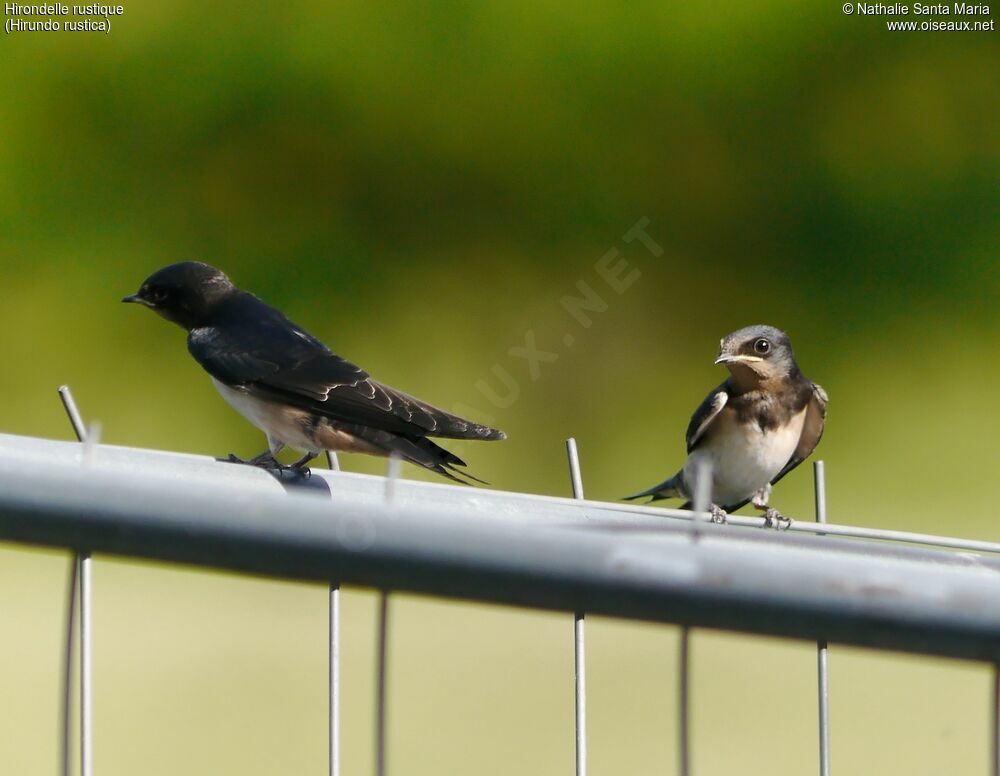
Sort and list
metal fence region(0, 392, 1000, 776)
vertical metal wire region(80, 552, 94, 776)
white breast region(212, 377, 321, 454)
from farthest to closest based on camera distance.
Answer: white breast region(212, 377, 321, 454) → vertical metal wire region(80, 552, 94, 776) → metal fence region(0, 392, 1000, 776)

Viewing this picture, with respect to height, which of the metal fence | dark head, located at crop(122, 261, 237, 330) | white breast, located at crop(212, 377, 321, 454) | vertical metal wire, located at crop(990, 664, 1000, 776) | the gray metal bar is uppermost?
dark head, located at crop(122, 261, 237, 330)

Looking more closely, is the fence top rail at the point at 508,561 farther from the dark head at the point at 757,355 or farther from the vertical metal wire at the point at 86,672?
the dark head at the point at 757,355

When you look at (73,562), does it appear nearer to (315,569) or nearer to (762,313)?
(315,569)

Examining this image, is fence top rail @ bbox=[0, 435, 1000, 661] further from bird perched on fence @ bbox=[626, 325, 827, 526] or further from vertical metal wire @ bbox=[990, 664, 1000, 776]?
bird perched on fence @ bbox=[626, 325, 827, 526]

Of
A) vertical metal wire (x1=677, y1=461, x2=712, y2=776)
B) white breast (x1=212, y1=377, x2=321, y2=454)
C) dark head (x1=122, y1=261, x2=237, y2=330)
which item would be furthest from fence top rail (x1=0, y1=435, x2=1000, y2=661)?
dark head (x1=122, y1=261, x2=237, y2=330)

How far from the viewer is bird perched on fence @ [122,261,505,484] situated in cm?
198

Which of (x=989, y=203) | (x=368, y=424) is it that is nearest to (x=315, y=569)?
(x=368, y=424)

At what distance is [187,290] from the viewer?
101 inches

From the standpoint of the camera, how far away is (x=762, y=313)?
355cm

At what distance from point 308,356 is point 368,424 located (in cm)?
29

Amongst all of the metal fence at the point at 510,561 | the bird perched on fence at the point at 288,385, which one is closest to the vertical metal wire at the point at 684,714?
the metal fence at the point at 510,561

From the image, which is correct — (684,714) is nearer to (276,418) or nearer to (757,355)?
(276,418)

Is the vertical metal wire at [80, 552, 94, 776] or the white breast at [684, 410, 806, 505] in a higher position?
the white breast at [684, 410, 806, 505]

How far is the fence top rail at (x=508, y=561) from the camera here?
1.79 ft
